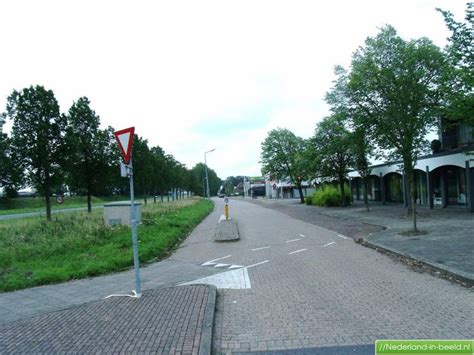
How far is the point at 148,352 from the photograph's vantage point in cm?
434

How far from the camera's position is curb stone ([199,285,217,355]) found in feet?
14.3

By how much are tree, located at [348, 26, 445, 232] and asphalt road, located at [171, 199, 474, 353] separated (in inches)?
265

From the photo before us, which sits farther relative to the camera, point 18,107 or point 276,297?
point 18,107

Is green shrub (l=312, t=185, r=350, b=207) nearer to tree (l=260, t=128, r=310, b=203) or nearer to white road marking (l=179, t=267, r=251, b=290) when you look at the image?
tree (l=260, t=128, r=310, b=203)

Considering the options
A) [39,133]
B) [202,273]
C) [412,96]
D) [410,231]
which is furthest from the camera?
[39,133]

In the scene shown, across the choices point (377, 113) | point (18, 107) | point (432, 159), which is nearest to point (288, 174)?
point (432, 159)

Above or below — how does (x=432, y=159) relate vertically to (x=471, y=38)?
below

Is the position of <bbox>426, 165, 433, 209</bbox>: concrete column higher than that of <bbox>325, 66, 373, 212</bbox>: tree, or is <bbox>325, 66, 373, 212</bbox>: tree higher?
<bbox>325, 66, 373, 212</bbox>: tree

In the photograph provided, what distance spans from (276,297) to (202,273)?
9.42 ft

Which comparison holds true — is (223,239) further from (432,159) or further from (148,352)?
(432,159)

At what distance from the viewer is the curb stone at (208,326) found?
435cm

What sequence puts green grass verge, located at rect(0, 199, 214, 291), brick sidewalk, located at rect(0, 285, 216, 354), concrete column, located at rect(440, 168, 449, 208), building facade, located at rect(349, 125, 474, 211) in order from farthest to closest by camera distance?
concrete column, located at rect(440, 168, 449, 208), building facade, located at rect(349, 125, 474, 211), green grass verge, located at rect(0, 199, 214, 291), brick sidewalk, located at rect(0, 285, 216, 354)

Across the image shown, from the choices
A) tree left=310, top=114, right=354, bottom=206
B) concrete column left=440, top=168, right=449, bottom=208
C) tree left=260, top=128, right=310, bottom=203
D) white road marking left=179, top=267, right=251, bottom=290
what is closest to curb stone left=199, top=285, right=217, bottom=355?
white road marking left=179, top=267, right=251, bottom=290

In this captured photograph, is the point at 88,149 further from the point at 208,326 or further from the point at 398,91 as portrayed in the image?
the point at 208,326
